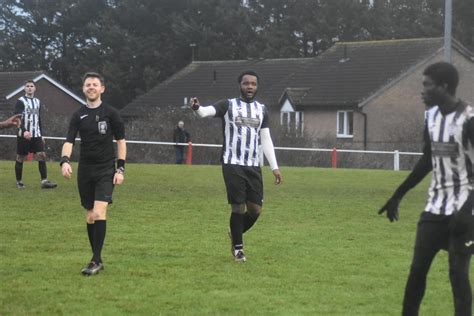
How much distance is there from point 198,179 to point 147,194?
5538mm

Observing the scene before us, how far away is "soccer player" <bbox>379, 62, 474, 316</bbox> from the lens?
297 inches

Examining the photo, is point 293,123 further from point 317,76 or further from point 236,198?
point 236,198

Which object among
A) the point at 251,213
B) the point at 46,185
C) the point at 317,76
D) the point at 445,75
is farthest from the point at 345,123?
the point at 445,75

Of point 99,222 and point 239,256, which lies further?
point 239,256

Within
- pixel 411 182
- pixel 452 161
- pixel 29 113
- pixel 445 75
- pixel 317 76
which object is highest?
pixel 317 76

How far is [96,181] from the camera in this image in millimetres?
10883

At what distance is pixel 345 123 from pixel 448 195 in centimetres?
4925

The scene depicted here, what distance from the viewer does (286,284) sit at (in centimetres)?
1023

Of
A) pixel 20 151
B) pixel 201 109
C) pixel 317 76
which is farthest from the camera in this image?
pixel 317 76

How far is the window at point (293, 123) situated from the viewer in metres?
46.8

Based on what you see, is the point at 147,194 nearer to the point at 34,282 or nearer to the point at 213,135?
the point at 34,282

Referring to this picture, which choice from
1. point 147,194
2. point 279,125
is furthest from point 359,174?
point 279,125

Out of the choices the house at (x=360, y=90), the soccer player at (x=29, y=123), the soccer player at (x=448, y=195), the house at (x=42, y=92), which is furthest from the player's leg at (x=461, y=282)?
the house at (x=42, y=92)

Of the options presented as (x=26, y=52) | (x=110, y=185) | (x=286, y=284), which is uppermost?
(x=26, y=52)
